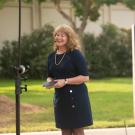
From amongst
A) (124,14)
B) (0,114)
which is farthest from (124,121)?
(124,14)

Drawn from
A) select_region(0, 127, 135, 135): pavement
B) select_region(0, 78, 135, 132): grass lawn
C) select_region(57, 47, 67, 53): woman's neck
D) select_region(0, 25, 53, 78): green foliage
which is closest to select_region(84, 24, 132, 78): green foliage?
select_region(0, 25, 53, 78): green foliage

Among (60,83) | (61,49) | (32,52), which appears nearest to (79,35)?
(32,52)

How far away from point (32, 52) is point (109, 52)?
4373 mm

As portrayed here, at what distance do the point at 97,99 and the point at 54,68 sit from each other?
32.8 ft

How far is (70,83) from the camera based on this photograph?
6797 mm

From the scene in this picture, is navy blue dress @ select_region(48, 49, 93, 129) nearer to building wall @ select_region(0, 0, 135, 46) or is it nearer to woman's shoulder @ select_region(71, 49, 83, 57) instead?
woman's shoulder @ select_region(71, 49, 83, 57)

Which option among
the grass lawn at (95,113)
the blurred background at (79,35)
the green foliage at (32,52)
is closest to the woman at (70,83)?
the grass lawn at (95,113)

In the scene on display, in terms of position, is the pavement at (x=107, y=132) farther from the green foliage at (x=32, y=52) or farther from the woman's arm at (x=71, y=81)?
the green foliage at (x=32, y=52)

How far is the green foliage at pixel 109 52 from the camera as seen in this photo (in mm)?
30406

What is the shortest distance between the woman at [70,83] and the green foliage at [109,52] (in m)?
23.1

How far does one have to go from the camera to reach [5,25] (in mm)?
31203

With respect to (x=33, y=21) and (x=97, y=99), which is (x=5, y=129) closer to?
(x=97, y=99)

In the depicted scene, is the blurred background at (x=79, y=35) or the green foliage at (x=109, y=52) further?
the green foliage at (x=109, y=52)

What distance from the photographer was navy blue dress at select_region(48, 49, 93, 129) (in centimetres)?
684
